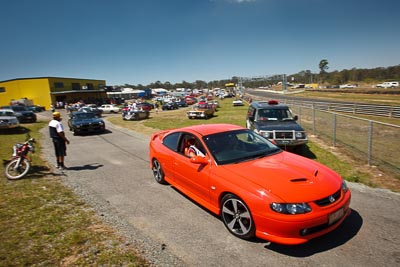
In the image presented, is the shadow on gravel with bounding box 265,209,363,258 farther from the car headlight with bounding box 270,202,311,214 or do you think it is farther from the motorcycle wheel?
the motorcycle wheel

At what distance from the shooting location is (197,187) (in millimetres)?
4289

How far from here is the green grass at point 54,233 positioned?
315cm

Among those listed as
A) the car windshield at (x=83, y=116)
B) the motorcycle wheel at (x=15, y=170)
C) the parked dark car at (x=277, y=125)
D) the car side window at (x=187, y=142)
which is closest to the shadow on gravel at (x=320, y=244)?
the car side window at (x=187, y=142)

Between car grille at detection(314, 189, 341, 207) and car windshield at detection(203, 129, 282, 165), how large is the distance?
51.9 inches

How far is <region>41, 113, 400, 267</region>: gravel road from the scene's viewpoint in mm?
3082

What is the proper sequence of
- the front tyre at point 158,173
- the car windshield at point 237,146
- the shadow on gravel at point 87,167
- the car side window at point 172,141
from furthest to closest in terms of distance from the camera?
the shadow on gravel at point 87,167 → the front tyre at point 158,173 → the car side window at point 172,141 → the car windshield at point 237,146

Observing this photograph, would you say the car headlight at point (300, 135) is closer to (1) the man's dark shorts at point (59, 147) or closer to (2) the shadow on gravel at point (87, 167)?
(2) the shadow on gravel at point (87, 167)

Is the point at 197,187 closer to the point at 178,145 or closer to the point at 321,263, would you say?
the point at 178,145

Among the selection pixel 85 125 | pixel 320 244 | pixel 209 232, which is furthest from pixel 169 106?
pixel 320 244

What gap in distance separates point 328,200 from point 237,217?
1282mm

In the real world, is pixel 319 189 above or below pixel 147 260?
above

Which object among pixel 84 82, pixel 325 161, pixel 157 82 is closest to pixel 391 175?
pixel 325 161

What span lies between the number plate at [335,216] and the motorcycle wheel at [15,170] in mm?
7382

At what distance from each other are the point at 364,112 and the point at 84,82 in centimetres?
6736
